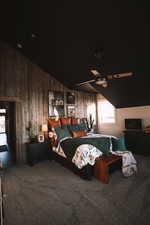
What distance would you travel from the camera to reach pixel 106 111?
6.63 metres

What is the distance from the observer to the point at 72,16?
2602mm

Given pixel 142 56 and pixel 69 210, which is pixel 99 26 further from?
pixel 69 210


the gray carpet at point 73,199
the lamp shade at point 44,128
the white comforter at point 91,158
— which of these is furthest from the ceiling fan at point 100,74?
the gray carpet at point 73,199

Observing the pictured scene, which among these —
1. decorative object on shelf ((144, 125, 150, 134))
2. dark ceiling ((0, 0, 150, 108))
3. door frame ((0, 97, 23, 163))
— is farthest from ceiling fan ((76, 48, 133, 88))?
decorative object on shelf ((144, 125, 150, 134))

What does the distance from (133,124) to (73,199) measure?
13.7 feet

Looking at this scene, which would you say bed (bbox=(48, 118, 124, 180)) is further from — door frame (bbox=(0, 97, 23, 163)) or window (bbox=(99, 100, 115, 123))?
window (bbox=(99, 100, 115, 123))

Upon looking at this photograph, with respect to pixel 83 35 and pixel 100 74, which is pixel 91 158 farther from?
pixel 83 35

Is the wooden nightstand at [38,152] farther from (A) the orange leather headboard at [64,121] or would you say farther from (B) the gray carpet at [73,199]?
(A) the orange leather headboard at [64,121]

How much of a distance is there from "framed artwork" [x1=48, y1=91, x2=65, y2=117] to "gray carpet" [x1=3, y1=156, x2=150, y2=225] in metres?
2.50

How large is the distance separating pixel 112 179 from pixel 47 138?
8.54 ft

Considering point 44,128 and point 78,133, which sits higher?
point 44,128

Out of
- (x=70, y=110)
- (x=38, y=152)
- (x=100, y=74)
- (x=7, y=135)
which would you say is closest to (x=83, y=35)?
(x=100, y=74)

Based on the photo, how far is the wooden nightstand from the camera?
3.99 meters

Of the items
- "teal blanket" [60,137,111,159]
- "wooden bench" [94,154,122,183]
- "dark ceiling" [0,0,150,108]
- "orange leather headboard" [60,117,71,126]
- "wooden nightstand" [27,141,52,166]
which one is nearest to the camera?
"dark ceiling" [0,0,150,108]
